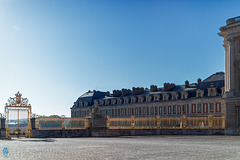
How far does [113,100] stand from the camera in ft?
320

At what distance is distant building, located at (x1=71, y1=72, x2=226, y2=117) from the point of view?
7238 centimetres

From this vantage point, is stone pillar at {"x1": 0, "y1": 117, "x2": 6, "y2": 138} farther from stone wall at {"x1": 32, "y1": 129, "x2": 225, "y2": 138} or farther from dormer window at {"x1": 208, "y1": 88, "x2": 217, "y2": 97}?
dormer window at {"x1": 208, "y1": 88, "x2": 217, "y2": 97}

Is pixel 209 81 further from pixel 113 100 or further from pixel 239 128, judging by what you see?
pixel 239 128

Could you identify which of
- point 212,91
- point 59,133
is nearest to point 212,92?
point 212,91

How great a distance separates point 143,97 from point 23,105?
5964 cm

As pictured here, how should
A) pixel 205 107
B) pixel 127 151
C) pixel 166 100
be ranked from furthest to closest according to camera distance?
pixel 166 100, pixel 205 107, pixel 127 151

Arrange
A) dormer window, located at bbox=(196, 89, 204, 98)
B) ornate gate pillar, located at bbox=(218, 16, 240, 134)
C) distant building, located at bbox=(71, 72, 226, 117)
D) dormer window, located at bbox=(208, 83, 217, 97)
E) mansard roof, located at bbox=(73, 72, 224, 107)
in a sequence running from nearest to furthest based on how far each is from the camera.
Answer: ornate gate pillar, located at bbox=(218, 16, 240, 134), dormer window, located at bbox=(208, 83, 217, 97), mansard roof, located at bbox=(73, 72, 224, 107), distant building, located at bbox=(71, 72, 226, 117), dormer window, located at bbox=(196, 89, 204, 98)

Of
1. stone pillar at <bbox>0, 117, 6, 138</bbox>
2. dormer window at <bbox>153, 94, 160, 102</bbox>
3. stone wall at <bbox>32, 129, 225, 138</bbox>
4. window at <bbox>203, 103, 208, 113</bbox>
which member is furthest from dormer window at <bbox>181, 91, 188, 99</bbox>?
stone pillar at <bbox>0, 117, 6, 138</bbox>

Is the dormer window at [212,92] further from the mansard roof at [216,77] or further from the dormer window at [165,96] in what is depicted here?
the dormer window at [165,96]

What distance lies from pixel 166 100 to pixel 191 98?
736cm

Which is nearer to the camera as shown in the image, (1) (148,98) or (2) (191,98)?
(2) (191,98)

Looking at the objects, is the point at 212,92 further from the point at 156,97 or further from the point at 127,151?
the point at 127,151

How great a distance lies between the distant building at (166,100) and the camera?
7238cm

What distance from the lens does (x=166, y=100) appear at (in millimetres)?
82312
